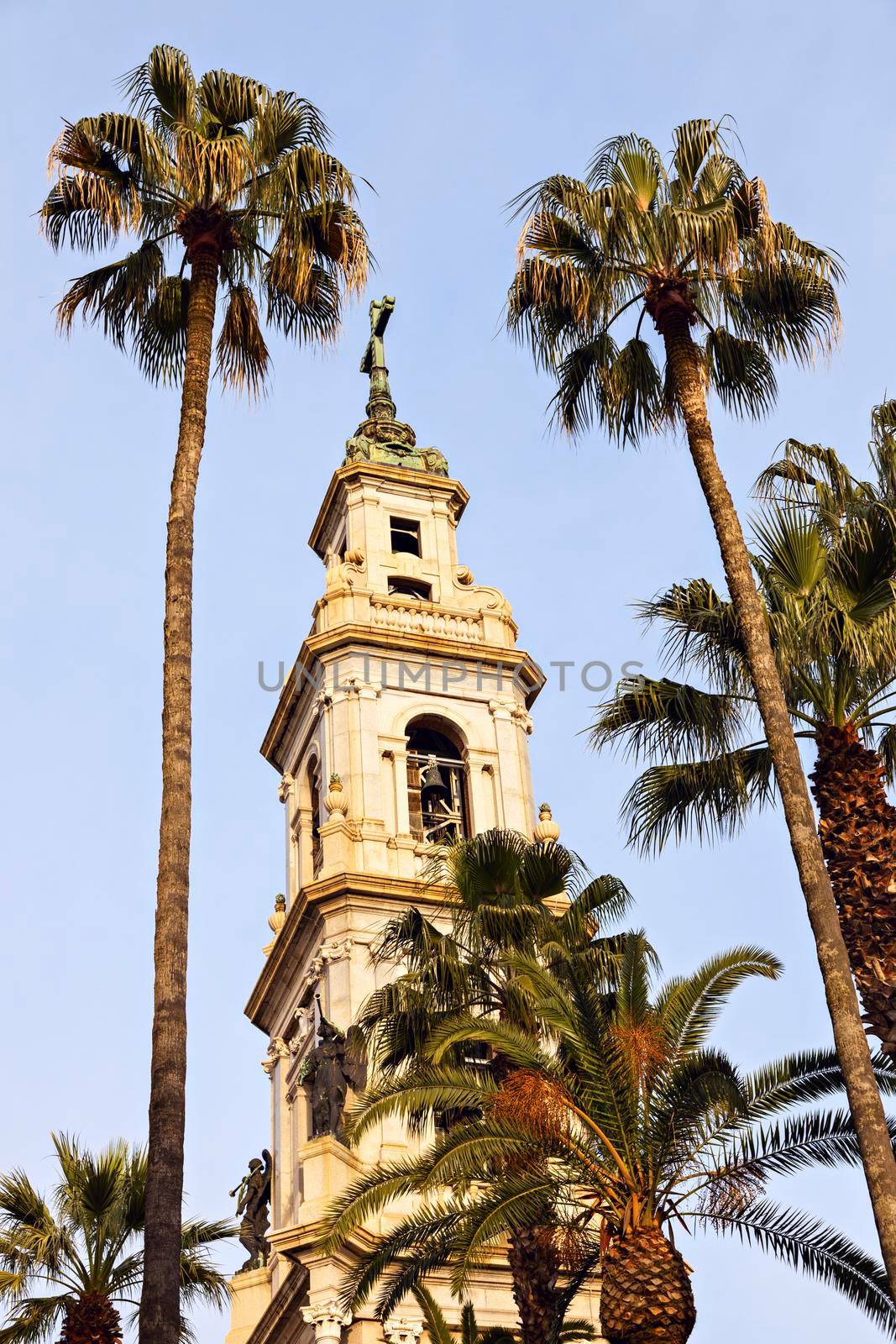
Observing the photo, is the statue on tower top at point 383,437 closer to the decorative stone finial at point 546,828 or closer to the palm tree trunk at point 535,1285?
the decorative stone finial at point 546,828

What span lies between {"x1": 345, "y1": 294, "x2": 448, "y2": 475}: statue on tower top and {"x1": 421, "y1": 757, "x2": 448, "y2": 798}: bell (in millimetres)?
8958

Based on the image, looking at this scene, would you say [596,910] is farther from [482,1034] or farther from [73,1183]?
[73,1183]

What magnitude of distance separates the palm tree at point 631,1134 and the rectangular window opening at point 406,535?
2340 centimetres

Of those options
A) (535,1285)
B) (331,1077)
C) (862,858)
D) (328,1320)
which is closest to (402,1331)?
(328,1320)

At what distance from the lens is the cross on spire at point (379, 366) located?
4828 cm

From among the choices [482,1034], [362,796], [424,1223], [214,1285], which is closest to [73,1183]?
[214,1285]

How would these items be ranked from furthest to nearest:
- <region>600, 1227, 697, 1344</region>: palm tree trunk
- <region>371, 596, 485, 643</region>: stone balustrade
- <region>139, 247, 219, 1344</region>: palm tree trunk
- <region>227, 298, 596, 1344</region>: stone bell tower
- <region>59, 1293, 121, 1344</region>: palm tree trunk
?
<region>371, 596, 485, 643</region>: stone balustrade < <region>227, 298, 596, 1344</region>: stone bell tower < <region>59, 1293, 121, 1344</region>: palm tree trunk < <region>600, 1227, 697, 1344</region>: palm tree trunk < <region>139, 247, 219, 1344</region>: palm tree trunk

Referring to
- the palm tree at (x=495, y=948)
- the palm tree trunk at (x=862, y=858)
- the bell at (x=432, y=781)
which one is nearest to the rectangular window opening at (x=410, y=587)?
the bell at (x=432, y=781)

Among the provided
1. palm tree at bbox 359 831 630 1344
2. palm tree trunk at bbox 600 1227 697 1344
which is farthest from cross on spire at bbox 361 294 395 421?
palm tree trunk at bbox 600 1227 697 1344

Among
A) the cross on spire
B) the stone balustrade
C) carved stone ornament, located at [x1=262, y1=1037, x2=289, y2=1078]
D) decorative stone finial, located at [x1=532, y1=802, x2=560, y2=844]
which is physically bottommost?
carved stone ornament, located at [x1=262, y1=1037, x2=289, y2=1078]

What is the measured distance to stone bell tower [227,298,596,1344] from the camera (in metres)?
32.4

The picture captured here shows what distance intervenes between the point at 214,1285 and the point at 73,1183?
3.08 metres

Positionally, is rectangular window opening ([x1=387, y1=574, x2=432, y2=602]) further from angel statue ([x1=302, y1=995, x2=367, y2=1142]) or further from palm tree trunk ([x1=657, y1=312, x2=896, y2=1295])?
palm tree trunk ([x1=657, y1=312, x2=896, y2=1295])

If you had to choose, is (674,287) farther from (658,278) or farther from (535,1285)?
(535,1285)
